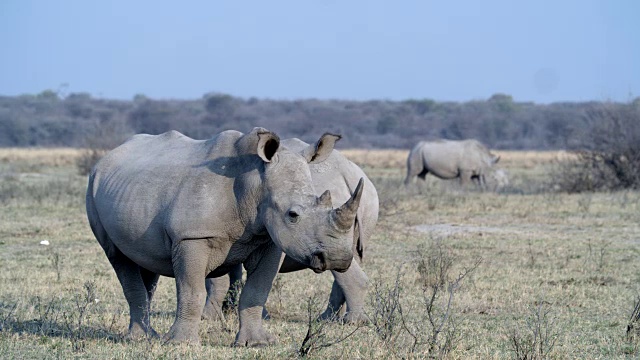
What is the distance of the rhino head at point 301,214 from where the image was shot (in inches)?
269

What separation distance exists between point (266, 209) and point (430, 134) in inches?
3410

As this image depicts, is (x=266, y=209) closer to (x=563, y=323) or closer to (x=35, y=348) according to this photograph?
(x=35, y=348)

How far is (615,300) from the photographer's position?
1042cm

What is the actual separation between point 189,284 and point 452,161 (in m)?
22.2

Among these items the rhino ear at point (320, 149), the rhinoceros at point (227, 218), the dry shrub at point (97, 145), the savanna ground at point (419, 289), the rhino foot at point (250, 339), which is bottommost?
the dry shrub at point (97, 145)

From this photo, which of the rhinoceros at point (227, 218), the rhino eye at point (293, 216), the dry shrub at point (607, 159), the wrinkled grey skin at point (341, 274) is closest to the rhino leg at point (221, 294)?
the wrinkled grey skin at point (341, 274)

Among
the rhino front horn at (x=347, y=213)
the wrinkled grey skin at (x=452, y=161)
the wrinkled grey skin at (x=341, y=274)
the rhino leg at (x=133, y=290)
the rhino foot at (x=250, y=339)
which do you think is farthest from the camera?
the wrinkled grey skin at (x=452, y=161)

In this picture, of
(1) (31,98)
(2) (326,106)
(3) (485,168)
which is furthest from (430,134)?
(3) (485,168)

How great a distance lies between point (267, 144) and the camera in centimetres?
732

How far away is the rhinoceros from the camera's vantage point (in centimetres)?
696

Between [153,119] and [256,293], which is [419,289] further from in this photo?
[153,119]

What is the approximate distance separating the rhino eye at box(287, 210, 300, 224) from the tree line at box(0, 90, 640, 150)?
64.4 m

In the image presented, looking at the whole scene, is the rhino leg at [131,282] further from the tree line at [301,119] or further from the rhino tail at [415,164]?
the tree line at [301,119]

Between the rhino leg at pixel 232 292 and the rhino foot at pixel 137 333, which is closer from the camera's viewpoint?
the rhino foot at pixel 137 333
